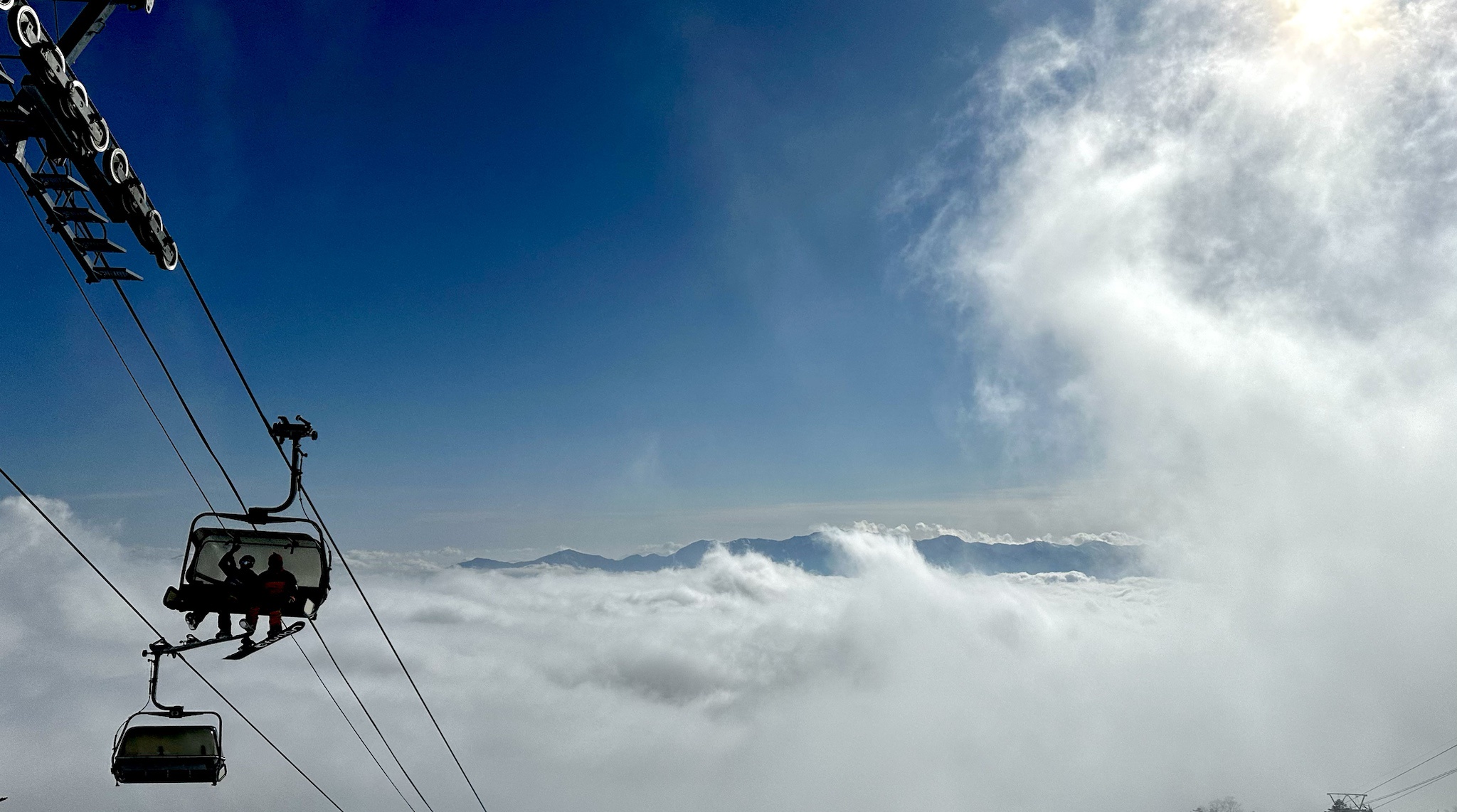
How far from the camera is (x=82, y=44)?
9914 millimetres

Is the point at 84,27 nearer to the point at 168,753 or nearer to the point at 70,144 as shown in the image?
the point at 70,144

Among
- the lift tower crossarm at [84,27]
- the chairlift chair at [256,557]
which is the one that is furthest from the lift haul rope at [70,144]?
the chairlift chair at [256,557]

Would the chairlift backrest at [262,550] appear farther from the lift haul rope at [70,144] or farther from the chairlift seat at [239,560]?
the lift haul rope at [70,144]

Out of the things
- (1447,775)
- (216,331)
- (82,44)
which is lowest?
(1447,775)

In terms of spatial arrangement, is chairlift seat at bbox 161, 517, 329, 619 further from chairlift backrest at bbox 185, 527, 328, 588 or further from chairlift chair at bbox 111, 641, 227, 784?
chairlift chair at bbox 111, 641, 227, 784

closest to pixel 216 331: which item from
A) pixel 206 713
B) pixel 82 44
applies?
pixel 82 44

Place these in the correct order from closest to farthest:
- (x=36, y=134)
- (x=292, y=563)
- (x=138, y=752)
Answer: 1. (x=36, y=134)
2. (x=138, y=752)
3. (x=292, y=563)

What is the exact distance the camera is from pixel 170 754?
15250 mm

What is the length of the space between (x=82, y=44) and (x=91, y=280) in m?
3.61

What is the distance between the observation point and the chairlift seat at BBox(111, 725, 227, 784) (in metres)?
15.0

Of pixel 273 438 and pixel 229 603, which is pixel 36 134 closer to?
pixel 273 438

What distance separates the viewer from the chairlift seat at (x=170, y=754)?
49.3 feet

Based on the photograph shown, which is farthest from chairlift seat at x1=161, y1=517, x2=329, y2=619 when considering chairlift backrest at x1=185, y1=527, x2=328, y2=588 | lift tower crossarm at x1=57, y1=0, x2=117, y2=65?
lift tower crossarm at x1=57, y1=0, x2=117, y2=65

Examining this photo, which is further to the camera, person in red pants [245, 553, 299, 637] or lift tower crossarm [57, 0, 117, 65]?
person in red pants [245, 553, 299, 637]
